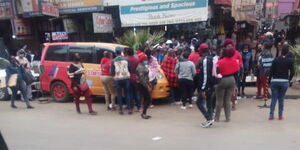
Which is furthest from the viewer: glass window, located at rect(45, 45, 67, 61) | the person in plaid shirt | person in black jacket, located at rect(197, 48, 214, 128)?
glass window, located at rect(45, 45, 67, 61)

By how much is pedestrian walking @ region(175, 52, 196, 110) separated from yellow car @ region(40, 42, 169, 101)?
0.68 metres

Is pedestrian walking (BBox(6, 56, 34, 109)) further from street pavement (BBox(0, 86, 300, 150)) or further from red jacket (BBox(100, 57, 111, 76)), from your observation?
red jacket (BBox(100, 57, 111, 76))

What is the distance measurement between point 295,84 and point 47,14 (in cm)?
1032

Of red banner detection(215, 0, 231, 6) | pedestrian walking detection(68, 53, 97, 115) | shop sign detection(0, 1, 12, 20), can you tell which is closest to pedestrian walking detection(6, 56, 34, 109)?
pedestrian walking detection(68, 53, 97, 115)

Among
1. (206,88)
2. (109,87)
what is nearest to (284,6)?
(109,87)

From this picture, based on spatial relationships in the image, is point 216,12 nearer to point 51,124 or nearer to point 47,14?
point 47,14

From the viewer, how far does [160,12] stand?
1430 cm

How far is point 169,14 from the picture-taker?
14.1m

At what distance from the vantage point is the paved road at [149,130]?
20.2 ft

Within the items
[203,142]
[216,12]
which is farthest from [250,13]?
[203,142]

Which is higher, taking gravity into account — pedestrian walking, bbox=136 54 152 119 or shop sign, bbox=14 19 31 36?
shop sign, bbox=14 19 31 36

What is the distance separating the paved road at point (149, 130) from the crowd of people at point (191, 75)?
38 cm

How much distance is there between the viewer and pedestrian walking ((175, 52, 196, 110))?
900cm

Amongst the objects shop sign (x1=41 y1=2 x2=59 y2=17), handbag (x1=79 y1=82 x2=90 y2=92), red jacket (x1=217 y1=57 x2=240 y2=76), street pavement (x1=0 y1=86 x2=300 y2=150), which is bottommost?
street pavement (x1=0 y1=86 x2=300 y2=150)
